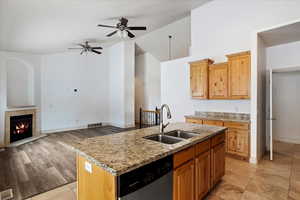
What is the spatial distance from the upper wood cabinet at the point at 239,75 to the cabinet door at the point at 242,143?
0.86m

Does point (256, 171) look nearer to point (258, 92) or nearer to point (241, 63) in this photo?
point (258, 92)

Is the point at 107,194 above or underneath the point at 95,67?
underneath

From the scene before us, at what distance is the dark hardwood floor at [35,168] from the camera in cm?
283

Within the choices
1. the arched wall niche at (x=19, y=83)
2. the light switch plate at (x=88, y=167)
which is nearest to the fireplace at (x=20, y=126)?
the arched wall niche at (x=19, y=83)

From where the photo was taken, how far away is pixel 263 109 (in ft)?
14.2

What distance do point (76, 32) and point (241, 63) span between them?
184 inches

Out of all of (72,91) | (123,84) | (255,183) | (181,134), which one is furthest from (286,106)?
(72,91)

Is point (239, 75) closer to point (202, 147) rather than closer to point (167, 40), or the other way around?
point (202, 147)

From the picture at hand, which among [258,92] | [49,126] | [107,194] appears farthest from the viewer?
[49,126]

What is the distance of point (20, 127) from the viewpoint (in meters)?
5.77

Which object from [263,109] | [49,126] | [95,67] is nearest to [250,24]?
[263,109]

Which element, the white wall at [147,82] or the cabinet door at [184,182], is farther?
the white wall at [147,82]

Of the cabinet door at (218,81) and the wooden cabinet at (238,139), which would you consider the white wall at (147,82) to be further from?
the wooden cabinet at (238,139)

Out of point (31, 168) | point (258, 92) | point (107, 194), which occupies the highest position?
point (258, 92)
